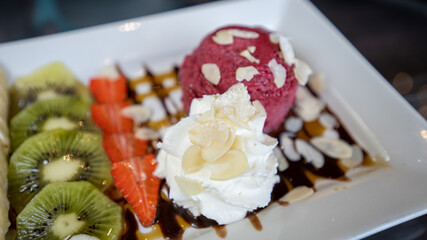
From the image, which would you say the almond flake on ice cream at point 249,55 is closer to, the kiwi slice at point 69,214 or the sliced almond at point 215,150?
the sliced almond at point 215,150

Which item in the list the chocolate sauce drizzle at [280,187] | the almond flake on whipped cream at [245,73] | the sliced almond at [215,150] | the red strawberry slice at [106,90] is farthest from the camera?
the red strawberry slice at [106,90]

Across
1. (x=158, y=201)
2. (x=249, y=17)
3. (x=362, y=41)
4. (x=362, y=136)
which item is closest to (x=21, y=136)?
(x=158, y=201)

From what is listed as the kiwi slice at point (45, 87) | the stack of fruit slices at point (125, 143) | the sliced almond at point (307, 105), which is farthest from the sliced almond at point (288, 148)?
the kiwi slice at point (45, 87)

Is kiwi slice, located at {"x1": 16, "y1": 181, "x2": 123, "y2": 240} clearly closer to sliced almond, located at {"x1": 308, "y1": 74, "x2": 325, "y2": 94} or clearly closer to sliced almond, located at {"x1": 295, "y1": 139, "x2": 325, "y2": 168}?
sliced almond, located at {"x1": 295, "y1": 139, "x2": 325, "y2": 168}

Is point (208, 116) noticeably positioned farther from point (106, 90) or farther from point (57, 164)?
point (106, 90)

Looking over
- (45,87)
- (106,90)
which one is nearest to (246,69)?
(106,90)

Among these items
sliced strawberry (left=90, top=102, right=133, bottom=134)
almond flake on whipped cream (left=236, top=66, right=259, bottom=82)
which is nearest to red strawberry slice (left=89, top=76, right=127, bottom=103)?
sliced strawberry (left=90, top=102, right=133, bottom=134)
